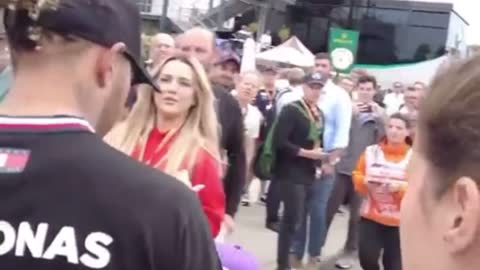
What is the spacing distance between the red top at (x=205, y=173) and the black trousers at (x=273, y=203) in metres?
4.95

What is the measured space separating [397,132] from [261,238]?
3219 mm

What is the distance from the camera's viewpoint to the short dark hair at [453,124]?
130 centimetres

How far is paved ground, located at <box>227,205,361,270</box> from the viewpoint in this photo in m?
9.22

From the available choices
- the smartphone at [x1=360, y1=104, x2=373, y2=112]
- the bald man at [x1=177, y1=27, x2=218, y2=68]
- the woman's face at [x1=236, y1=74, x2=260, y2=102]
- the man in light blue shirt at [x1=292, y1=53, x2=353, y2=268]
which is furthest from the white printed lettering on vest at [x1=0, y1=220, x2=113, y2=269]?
the smartphone at [x1=360, y1=104, x2=373, y2=112]

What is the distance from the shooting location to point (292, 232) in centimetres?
817

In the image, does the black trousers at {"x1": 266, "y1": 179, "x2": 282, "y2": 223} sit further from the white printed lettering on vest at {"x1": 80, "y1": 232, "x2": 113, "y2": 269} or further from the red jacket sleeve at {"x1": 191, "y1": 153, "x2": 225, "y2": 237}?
the white printed lettering on vest at {"x1": 80, "y1": 232, "x2": 113, "y2": 269}

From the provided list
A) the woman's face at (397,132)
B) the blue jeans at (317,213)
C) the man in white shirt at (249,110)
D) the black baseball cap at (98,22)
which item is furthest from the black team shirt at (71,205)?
the blue jeans at (317,213)

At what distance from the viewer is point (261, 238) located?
1014 cm

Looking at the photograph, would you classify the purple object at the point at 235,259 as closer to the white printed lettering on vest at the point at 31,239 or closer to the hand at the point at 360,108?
the white printed lettering on vest at the point at 31,239

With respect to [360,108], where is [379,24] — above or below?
above

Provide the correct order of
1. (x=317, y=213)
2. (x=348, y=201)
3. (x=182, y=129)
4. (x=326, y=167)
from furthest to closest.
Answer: (x=348, y=201) < (x=317, y=213) < (x=326, y=167) < (x=182, y=129)

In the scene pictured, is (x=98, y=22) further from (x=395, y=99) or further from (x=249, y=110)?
(x=395, y=99)

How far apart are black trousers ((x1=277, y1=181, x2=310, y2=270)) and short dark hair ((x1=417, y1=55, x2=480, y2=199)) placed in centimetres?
664

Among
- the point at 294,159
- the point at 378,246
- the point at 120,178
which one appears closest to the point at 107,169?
the point at 120,178
